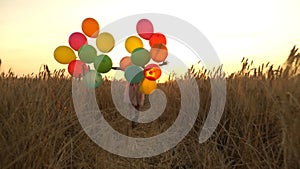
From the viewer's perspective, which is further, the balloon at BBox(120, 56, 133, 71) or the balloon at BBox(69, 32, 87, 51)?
the balloon at BBox(69, 32, 87, 51)

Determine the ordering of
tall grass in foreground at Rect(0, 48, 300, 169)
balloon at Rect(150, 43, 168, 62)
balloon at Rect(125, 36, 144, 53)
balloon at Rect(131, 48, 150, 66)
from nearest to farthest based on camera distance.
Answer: tall grass in foreground at Rect(0, 48, 300, 169), balloon at Rect(131, 48, 150, 66), balloon at Rect(150, 43, 168, 62), balloon at Rect(125, 36, 144, 53)

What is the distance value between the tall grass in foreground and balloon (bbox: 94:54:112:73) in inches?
33.6

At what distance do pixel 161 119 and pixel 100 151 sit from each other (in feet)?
4.17

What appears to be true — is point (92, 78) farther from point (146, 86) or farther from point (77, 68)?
point (146, 86)

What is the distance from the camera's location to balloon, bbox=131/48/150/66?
3701 millimetres

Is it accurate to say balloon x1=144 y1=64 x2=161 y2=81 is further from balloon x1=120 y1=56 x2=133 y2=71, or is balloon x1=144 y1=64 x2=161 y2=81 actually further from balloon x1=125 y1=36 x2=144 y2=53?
balloon x1=125 y1=36 x2=144 y2=53

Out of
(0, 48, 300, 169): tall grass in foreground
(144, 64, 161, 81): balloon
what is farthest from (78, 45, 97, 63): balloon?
(0, 48, 300, 169): tall grass in foreground

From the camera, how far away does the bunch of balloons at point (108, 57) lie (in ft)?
12.3

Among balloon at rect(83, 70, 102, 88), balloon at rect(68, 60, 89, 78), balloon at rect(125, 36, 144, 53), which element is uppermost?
balloon at rect(125, 36, 144, 53)

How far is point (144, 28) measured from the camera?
405cm

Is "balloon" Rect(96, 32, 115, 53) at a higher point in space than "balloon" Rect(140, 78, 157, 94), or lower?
higher

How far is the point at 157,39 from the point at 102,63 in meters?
0.70

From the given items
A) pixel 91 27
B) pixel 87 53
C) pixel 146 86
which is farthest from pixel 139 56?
pixel 91 27

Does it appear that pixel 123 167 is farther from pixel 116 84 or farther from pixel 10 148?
pixel 116 84
